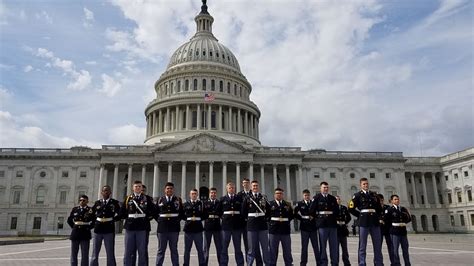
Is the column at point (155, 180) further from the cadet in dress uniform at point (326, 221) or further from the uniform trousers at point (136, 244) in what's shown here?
the cadet in dress uniform at point (326, 221)

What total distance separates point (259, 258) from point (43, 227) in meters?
59.5

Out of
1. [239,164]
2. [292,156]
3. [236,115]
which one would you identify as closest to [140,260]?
[239,164]

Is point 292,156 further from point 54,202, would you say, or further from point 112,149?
point 54,202

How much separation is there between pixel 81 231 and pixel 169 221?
9.65 feet

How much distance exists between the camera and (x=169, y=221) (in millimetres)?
13039

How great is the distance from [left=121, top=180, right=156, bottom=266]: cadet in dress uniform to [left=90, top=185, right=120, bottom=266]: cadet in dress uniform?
410 mm

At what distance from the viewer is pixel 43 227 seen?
61438 millimetres

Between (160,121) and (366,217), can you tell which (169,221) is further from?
(160,121)

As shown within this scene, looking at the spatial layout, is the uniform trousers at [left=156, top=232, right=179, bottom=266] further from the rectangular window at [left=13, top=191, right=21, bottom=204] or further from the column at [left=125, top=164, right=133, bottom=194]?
the rectangular window at [left=13, top=191, right=21, bottom=204]

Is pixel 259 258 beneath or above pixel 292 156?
beneath

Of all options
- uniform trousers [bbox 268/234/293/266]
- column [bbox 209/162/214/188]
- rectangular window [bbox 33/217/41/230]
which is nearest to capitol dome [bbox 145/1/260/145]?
column [bbox 209/162/214/188]

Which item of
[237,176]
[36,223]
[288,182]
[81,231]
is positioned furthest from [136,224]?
[36,223]

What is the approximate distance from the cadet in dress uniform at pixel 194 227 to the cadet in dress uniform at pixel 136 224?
141 centimetres

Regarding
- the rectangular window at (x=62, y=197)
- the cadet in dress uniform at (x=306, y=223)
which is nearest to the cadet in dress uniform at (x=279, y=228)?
the cadet in dress uniform at (x=306, y=223)
